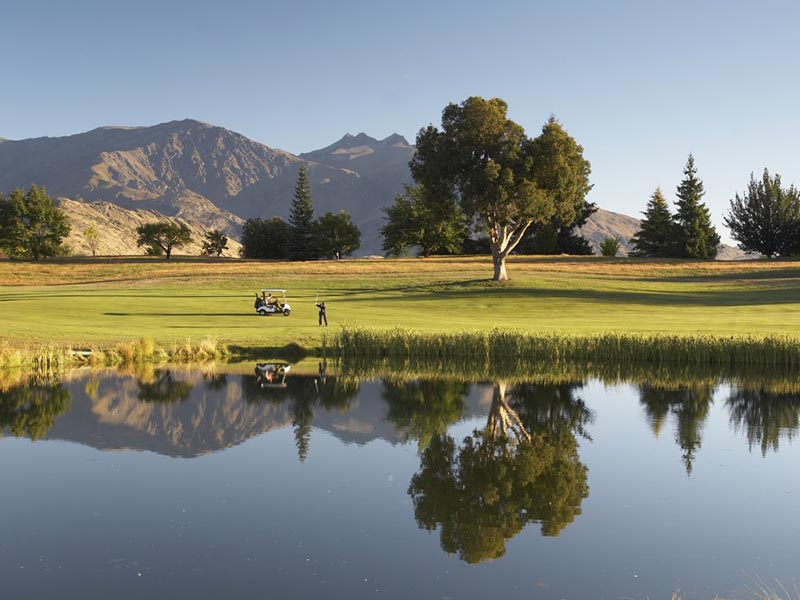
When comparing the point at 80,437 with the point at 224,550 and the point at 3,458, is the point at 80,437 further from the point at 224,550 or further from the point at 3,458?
the point at 224,550

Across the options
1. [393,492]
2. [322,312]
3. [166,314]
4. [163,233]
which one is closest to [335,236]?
[163,233]

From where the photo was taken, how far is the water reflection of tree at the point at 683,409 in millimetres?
21016

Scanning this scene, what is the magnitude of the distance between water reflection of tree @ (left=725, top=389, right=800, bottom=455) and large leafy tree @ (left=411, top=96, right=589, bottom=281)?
35.0m

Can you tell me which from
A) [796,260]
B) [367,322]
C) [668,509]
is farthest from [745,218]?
[668,509]

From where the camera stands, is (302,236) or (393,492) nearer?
(393,492)

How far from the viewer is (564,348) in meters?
34.3

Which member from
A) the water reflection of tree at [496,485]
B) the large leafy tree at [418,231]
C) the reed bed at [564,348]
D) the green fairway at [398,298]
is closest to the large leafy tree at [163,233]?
the large leafy tree at [418,231]

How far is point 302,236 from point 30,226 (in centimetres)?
3917

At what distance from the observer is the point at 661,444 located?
20.9 m

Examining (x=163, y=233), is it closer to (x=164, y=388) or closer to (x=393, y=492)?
(x=164, y=388)

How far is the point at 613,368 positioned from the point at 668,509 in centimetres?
1845

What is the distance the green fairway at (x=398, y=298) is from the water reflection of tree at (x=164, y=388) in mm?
6183

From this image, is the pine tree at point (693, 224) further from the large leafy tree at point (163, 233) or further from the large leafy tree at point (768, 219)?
the large leafy tree at point (163, 233)

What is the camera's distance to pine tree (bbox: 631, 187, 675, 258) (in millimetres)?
111700
